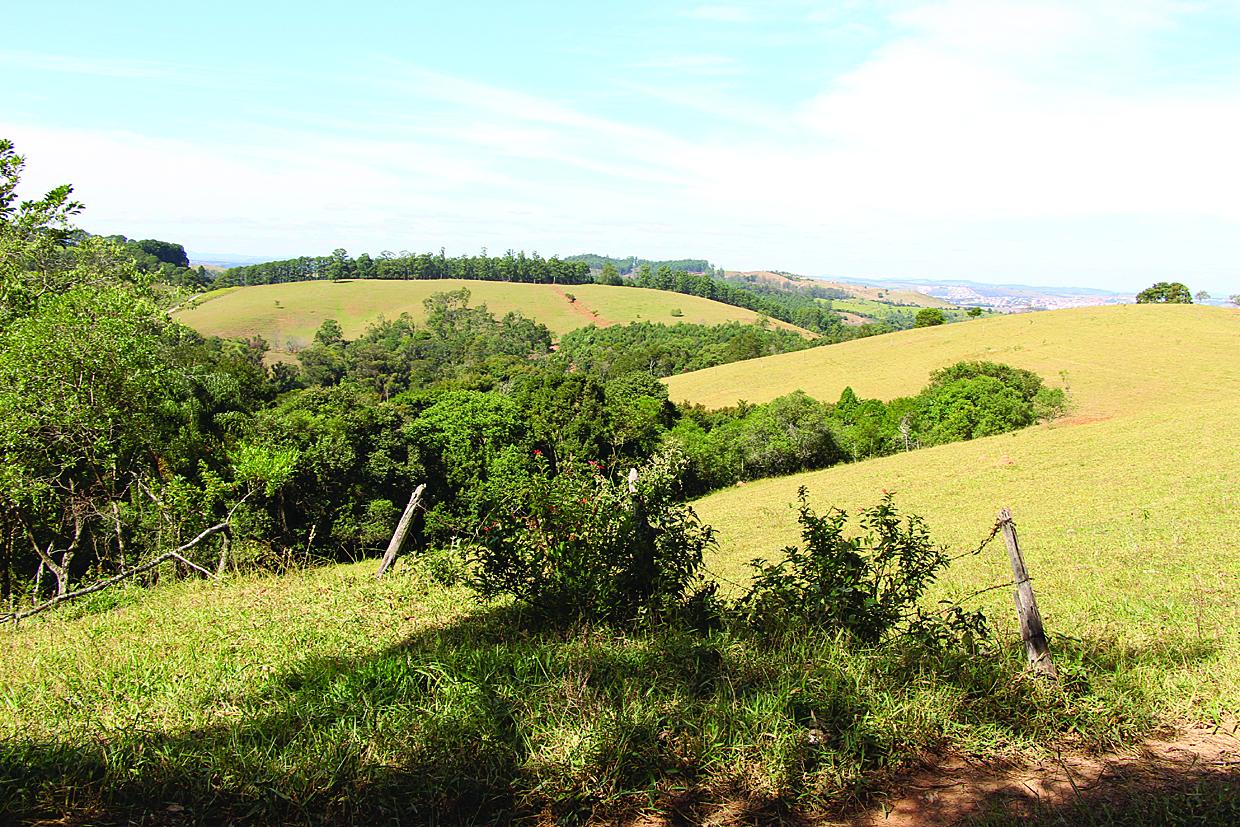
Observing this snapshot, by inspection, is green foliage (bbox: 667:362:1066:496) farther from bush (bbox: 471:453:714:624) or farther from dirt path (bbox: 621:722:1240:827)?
dirt path (bbox: 621:722:1240:827)

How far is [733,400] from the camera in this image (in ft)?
195

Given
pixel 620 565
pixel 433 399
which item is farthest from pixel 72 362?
pixel 433 399

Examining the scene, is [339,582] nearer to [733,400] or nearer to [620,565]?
[620,565]

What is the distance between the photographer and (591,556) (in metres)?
5.62

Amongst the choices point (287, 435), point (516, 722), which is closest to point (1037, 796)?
point (516, 722)

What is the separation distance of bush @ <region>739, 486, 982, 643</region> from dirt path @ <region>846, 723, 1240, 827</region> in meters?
1.18

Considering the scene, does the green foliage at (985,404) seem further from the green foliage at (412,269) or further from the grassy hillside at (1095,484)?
the green foliage at (412,269)

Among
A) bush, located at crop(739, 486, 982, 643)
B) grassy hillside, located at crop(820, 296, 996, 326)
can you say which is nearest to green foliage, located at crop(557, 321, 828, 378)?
grassy hillside, located at crop(820, 296, 996, 326)

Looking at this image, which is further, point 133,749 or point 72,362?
point 72,362

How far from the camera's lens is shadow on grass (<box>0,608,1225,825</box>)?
333 cm

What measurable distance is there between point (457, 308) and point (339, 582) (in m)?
114

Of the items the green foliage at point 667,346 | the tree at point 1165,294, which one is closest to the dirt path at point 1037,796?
the green foliage at point 667,346

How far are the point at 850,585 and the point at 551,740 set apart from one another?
2.68 m

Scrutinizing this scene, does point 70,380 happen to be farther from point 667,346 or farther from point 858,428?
point 667,346
